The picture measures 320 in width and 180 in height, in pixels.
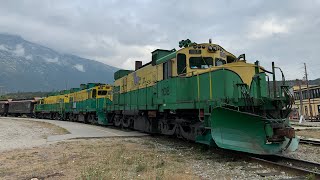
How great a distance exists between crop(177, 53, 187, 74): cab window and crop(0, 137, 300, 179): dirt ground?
9.21 ft

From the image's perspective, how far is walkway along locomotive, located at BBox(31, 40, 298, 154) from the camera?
7457mm

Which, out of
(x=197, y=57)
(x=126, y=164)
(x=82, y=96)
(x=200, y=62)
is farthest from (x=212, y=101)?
(x=82, y=96)

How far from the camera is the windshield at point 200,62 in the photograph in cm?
1062

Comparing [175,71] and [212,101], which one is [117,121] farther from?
[212,101]

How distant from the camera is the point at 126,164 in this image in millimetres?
7820

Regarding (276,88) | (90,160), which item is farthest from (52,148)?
(276,88)

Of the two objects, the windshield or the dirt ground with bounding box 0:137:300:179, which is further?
the windshield

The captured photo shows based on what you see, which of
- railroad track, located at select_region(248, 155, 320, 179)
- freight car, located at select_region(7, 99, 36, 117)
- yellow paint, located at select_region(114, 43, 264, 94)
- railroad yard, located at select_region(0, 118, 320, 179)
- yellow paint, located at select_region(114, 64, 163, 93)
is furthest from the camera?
freight car, located at select_region(7, 99, 36, 117)

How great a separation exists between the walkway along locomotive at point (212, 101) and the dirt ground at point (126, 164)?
567 millimetres

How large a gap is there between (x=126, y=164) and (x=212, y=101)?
3.02m

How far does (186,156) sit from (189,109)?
1722 mm

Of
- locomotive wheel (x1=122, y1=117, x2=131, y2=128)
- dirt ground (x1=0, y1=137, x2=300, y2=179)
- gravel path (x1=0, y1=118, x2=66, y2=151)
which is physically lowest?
dirt ground (x1=0, y1=137, x2=300, y2=179)

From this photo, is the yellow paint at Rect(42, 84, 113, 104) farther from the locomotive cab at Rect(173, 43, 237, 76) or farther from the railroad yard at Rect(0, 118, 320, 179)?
the railroad yard at Rect(0, 118, 320, 179)

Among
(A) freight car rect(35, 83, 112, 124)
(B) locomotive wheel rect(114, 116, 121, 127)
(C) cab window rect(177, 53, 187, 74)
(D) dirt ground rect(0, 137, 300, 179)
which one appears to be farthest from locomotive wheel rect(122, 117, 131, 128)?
(C) cab window rect(177, 53, 187, 74)
